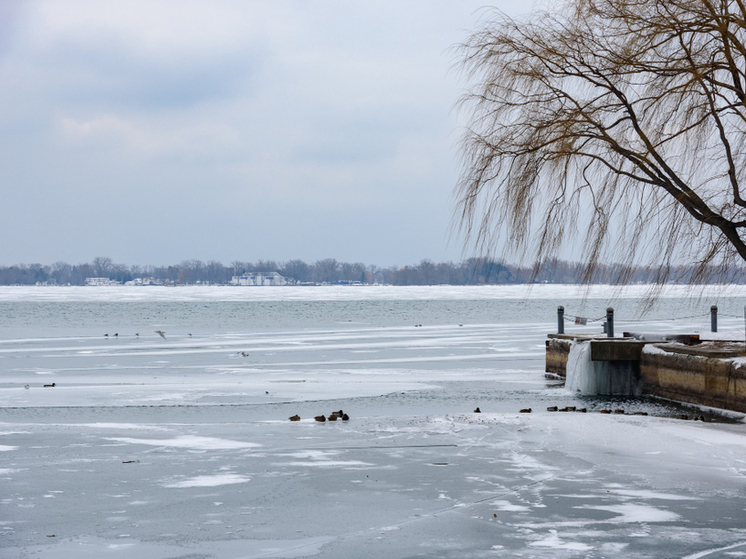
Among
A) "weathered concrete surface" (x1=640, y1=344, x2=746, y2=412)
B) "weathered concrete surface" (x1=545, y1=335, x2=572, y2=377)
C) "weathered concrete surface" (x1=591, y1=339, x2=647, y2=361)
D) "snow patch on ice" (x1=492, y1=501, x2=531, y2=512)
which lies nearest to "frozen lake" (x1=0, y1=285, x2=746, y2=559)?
"snow patch on ice" (x1=492, y1=501, x2=531, y2=512)

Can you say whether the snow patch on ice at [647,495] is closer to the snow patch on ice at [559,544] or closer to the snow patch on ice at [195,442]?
the snow patch on ice at [559,544]

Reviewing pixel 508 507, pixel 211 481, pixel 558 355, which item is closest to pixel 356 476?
pixel 211 481

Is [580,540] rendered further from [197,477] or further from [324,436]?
[324,436]

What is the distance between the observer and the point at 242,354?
24.3 metres

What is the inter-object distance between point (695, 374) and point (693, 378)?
0.30 feet

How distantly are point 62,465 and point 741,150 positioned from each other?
9886 mm

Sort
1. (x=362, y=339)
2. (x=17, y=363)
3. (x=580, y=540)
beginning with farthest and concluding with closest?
(x=362, y=339), (x=17, y=363), (x=580, y=540)

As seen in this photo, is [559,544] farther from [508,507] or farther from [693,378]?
[693,378]

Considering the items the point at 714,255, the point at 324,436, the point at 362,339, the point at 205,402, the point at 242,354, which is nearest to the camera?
the point at 324,436

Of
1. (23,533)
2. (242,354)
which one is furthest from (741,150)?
(242,354)

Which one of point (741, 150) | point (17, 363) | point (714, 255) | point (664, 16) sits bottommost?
point (17, 363)

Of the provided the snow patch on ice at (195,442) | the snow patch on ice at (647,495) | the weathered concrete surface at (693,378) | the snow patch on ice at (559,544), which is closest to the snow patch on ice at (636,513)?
the snow patch on ice at (647,495)

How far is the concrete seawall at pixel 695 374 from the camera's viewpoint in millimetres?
12195

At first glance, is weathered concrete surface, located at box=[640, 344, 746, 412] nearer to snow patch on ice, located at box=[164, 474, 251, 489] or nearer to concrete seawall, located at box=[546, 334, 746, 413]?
concrete seawall, located at box=[546, 334, 746, 413]
